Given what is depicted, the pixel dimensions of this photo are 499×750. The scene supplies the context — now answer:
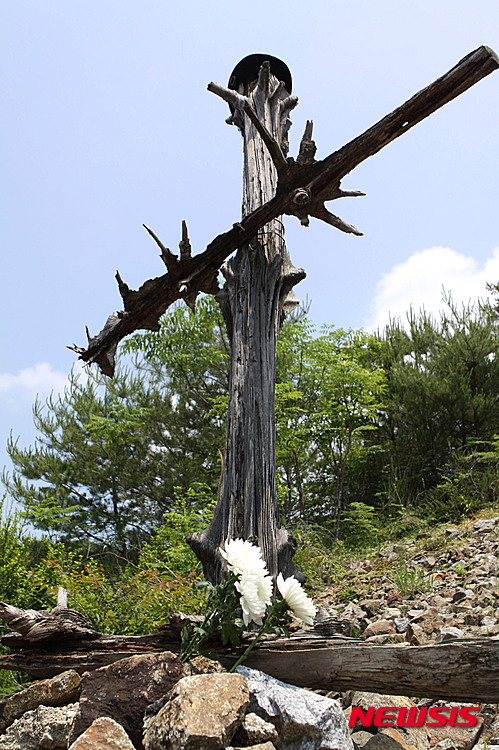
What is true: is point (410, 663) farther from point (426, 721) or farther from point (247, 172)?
point (247, 172)

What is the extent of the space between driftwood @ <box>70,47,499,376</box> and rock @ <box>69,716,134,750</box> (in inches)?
106

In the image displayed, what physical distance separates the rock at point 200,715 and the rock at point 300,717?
0.12 metres

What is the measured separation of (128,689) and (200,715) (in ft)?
1.29

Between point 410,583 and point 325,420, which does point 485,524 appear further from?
point 325,420

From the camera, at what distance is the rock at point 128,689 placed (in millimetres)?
1799

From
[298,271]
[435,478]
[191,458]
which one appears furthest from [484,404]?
[298,271]

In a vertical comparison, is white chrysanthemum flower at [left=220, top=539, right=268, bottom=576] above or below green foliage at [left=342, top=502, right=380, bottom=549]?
below

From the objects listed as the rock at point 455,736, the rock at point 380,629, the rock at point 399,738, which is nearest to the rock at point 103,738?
the rock at point 399,738

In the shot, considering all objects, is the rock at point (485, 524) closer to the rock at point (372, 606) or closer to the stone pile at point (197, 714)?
the rock at point (372, 606)

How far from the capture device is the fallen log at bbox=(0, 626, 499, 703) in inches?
66.1

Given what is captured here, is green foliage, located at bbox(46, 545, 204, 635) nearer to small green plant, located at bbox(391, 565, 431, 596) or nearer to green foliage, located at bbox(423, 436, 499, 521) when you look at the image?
small green plant, located at bbox(391, 565, 431, 596)

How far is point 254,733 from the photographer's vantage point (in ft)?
5.39

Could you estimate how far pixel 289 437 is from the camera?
7719 mm

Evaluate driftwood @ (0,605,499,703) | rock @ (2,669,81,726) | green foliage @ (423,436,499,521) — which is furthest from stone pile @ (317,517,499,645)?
green foliage @ (423,436,499,521)
